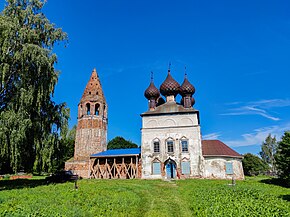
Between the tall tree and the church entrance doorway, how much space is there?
13.2 meters

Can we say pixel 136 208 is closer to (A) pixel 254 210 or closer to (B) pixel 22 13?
(A) pixel 254 210

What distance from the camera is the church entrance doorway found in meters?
25.2

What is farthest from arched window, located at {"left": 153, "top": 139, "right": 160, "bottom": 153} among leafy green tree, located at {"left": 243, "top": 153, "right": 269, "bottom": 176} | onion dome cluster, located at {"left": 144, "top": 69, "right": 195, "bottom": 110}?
leafy green tree, located at {"left": 243, "top": 153, "right": 269, "bottom": 176}

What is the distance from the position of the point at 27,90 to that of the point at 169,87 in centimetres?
1756

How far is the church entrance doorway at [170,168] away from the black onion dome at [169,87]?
27.2ft

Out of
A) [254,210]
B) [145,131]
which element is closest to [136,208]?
[254,210]

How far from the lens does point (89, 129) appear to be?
98.7 feet

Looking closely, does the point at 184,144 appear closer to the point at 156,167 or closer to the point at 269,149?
the point at 156,167

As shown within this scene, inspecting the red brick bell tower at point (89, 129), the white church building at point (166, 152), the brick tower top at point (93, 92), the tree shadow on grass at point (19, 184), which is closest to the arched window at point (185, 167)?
the white church building at point (166, 152)

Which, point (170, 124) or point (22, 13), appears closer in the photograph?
point (22, 13)

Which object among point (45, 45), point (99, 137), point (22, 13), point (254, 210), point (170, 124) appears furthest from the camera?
point (99, 137)

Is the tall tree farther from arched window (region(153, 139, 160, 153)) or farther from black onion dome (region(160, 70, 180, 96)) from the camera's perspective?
black onion dome (region(160, 70, 180, 96))

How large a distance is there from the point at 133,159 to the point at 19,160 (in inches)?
576

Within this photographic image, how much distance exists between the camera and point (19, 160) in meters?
14.1
